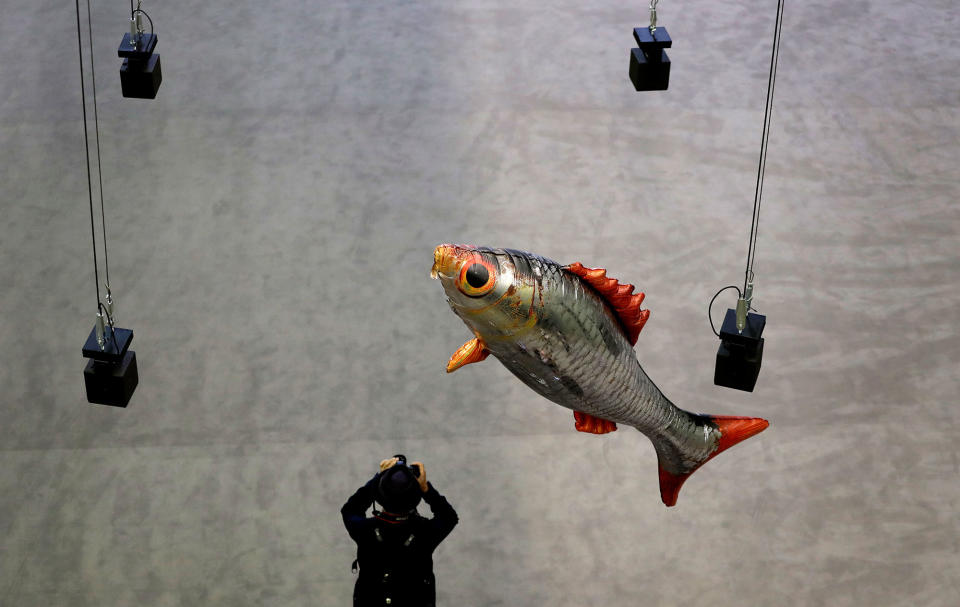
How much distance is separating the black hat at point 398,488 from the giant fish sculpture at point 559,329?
640mm

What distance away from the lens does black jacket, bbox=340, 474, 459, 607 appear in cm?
512

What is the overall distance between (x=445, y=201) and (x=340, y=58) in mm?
1298

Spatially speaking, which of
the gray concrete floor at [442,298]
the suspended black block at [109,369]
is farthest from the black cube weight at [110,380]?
the gray concrete floor at [442,298]

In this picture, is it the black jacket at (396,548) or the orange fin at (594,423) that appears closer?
the orange fin at (594,423)

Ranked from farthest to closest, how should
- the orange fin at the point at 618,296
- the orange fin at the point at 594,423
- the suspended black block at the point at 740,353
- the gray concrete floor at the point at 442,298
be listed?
1. the gray concrete floor at the point at 442,298
2. the suspended black block at the point at 740,353
3. the orange fin at the point at 594,423
4. the orange fin at the point at 618,296

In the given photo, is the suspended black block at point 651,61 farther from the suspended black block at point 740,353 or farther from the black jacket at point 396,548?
the black jacket at point 396,548

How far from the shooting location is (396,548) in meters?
5.18

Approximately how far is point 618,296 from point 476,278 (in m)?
0.58

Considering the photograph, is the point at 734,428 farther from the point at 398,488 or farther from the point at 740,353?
the point at 398,488

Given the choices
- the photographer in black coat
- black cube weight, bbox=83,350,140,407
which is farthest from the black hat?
black cube weight, bbox=83,350,140,407

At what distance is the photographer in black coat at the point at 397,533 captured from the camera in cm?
496

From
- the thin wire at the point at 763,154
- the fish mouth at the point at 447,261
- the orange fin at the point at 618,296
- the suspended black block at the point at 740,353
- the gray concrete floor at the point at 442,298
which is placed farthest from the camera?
the gray concrete floor at the point at 442,298

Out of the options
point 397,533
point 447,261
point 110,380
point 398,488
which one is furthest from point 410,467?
point 447,261

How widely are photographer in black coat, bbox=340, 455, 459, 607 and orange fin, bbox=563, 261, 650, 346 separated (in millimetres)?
942
